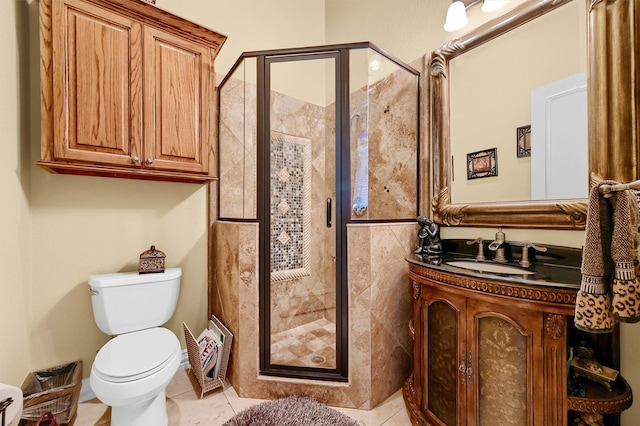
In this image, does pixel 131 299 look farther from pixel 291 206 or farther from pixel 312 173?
pixel 312 173

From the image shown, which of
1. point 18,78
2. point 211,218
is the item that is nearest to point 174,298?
point 211,218

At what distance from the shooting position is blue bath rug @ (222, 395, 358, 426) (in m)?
1.41

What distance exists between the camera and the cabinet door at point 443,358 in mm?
1210

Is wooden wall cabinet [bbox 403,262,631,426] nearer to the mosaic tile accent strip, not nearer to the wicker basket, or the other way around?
the mosaic tile accent strip

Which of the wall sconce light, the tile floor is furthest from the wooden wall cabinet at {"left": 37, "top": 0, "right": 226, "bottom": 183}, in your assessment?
the wall sconce light

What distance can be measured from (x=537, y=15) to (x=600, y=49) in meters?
0.40

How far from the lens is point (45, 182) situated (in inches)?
62.0

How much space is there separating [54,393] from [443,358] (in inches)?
77.9

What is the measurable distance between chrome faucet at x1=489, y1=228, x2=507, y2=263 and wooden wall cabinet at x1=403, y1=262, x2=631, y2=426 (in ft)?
1.35

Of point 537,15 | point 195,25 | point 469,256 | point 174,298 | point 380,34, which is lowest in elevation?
point 174,298

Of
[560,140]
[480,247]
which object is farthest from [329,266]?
[560,140]

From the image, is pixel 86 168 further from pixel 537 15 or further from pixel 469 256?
pixel 537 15

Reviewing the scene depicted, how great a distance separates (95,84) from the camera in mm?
1457

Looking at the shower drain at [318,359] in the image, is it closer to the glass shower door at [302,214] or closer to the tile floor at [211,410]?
the glass shower door at [302,214]
